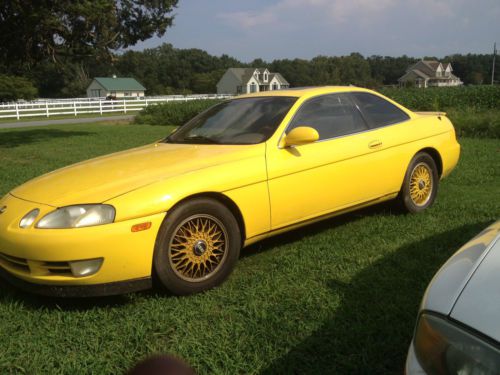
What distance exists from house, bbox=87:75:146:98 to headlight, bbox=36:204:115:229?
75390 mm

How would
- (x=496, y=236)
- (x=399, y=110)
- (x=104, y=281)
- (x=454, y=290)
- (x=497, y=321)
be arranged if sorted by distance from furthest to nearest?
(x=399, y=110)
(x=104, y=281)
(x=496, y=236)
(x=454, y=290)
(x=497, y=321)

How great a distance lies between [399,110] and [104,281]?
3457 mm

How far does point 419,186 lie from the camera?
16.4 ft

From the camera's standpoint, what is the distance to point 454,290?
152cm

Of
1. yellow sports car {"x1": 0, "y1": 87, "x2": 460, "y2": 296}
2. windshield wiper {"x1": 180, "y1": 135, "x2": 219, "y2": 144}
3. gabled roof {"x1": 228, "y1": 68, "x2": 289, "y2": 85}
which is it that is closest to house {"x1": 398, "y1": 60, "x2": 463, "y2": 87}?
gabled roof {"x1": 228, "y1": 68, "x2": 289, "y2": 85}

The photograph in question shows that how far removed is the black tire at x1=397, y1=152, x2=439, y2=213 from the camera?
4816 mm

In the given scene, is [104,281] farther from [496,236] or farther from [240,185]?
[496,236]

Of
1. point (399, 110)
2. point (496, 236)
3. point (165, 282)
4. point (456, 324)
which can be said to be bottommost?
point (165, 282)

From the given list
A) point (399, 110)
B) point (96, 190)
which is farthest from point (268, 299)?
point (399, 110)

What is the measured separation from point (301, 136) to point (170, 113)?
24306mm

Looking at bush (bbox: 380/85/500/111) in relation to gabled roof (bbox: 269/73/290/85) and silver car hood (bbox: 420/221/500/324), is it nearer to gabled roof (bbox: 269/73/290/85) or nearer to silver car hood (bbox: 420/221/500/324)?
silver car hood (bbox: 420/221/500/324)

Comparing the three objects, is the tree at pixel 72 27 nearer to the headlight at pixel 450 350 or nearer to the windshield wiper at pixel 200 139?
the windshield wiper at pixel 200 139

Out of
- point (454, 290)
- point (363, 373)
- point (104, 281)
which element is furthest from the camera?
point (104, 281)

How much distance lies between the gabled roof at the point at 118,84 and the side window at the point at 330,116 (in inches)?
2958
